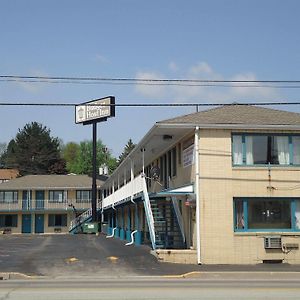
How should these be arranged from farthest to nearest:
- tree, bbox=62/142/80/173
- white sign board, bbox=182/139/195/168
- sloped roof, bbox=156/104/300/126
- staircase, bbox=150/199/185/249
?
tree, bbox=62/142/80/173, staircase, bbox=150/199/185/249, white sign board, bbox=182/139/195/168, sloped roof, bbox=156/104/300/126

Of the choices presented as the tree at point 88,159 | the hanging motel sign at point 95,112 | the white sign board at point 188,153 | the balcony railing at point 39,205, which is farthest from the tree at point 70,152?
the white sign board at point 188,153

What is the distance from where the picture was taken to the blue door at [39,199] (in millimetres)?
66125

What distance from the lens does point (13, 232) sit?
65812 mm

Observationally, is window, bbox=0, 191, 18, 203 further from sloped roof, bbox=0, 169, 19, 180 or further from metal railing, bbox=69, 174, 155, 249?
sloped roof, bbox=0, 169, 19, 180

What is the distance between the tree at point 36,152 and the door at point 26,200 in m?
32.9

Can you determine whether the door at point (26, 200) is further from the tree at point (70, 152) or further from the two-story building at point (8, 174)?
the tree at point (70, 152)

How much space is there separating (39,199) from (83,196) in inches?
211

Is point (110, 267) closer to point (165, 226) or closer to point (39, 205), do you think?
point (165, 226)

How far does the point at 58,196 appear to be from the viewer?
67.1 meters

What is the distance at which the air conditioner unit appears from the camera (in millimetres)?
22094

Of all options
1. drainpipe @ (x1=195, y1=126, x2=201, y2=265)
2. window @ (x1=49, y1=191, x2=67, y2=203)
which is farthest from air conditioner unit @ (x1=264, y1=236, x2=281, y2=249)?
window @ (x1=49, y1=191, x2=67, y2=203)
